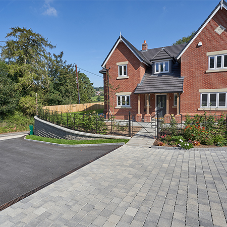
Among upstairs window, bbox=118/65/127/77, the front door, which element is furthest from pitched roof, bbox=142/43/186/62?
the front door

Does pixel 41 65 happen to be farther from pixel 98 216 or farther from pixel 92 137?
pixel 98 216

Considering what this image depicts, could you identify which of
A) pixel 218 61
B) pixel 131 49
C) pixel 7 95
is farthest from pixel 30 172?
pixel 7 95

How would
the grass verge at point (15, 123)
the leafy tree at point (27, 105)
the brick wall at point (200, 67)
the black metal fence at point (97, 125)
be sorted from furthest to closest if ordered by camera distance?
the leafy tree at point (27, 105)
the grass verge at point (15, 123)
the brick wall at point (200, 67)
the black metal fence at point (97, 125)

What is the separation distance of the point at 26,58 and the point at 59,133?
2633 centimetres

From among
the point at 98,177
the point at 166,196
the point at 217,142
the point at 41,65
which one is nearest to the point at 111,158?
the point at 98,177

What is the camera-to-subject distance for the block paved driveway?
3.66 meters

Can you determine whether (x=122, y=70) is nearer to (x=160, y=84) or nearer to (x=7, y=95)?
(x=160, y=84)

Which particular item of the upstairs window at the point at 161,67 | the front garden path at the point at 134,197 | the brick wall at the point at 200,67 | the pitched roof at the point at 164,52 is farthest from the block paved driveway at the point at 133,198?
the pitched roof at the point at 164,52

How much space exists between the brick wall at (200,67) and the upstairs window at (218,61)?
1.46ft

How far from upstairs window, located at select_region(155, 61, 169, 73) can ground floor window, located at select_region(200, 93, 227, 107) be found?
4891 millimetres

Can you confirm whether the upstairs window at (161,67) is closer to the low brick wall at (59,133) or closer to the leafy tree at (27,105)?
the low brick wall at (59,133)

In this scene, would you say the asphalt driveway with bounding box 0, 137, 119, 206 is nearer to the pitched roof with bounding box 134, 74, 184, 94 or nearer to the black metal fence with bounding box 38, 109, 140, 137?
the black metal fence with bounding box 38, 109, 140, 137

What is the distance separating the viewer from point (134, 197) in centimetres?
450

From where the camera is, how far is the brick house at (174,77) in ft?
51.7
